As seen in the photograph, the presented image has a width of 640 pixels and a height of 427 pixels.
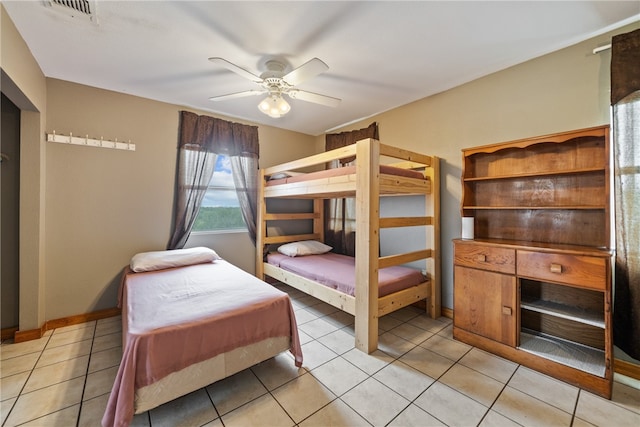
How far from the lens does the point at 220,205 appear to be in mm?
3742

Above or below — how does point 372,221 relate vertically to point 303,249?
above

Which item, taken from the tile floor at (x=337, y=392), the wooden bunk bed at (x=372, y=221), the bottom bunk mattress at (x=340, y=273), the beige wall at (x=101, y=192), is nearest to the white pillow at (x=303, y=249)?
the bottom bunk mattress at (x=340, y=273)

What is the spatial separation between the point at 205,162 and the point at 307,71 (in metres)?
2.14

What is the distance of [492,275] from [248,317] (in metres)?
1.96

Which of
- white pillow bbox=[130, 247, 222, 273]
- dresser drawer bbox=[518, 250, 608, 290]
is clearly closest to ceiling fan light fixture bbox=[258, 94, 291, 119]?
white pillow bbox=[130, 247, 222, 273]

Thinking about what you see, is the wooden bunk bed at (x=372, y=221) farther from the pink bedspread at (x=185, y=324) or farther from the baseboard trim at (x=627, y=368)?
the baseboard trim at (x=627, y=368)

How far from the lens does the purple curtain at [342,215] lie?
3.85 metres

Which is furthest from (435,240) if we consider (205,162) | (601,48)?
(205,162)

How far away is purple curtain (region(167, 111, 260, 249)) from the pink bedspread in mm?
1137

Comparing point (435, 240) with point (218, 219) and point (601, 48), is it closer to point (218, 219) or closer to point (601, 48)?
point (601, 48)

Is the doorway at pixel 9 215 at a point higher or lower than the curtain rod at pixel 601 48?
lower

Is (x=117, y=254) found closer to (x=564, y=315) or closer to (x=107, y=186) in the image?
(x=107, y=186)

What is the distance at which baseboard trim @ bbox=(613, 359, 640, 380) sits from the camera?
1.75m

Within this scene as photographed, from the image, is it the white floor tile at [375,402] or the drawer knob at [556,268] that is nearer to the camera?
the white floor tile at [375,402]
